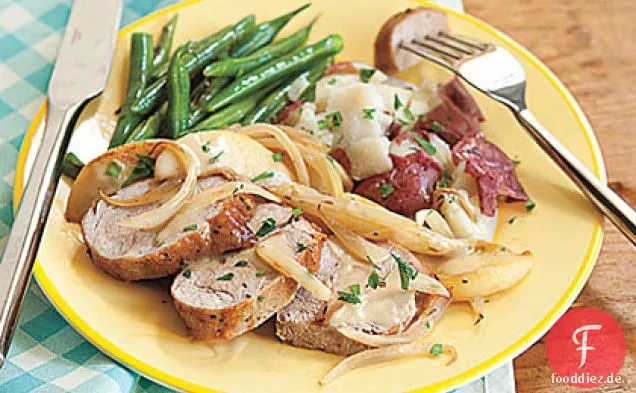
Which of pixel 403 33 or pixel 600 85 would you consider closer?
pixel 403 33

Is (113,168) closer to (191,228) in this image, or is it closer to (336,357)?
(191,228)

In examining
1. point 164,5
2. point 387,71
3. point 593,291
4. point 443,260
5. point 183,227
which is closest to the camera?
point 183,227

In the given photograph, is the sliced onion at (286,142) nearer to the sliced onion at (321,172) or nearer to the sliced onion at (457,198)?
the sliced onion at (321,172)

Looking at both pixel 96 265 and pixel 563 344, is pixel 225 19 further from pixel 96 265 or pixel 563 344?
pixel 563 344

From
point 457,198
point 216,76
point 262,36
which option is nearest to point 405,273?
point 457,198

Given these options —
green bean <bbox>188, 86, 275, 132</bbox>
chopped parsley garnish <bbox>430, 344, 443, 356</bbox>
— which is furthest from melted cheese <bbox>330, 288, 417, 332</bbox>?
green bean <bbox>188, 86, 275, 132</bbox>

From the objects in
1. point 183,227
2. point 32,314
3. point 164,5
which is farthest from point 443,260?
point 164,5
